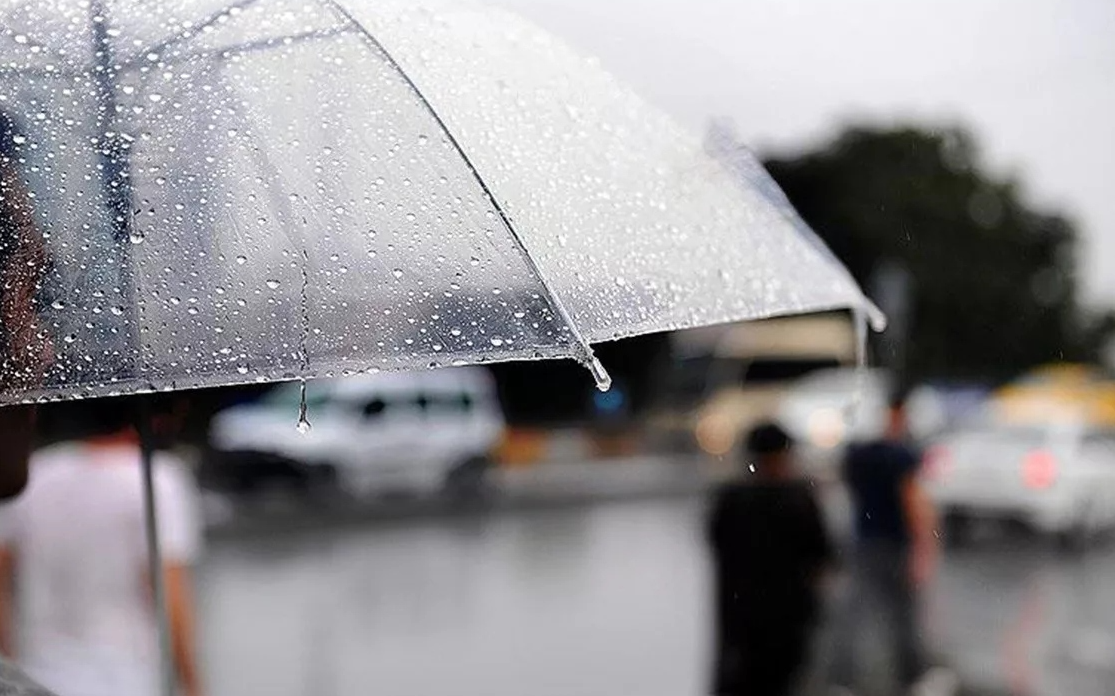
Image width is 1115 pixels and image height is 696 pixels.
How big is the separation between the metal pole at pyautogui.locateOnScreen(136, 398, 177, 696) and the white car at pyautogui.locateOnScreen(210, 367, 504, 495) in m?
14.9

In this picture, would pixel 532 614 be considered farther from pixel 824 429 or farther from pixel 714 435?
pixel 714 435

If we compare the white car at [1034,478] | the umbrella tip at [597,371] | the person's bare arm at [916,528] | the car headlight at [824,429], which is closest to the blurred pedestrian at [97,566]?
the umbrella tip at [597,371]

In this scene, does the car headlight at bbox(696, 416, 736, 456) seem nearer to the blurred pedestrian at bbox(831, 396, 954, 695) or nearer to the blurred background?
the blurred background

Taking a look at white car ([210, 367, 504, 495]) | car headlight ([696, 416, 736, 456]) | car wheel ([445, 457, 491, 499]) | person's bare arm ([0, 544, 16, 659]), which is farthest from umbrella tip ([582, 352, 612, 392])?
car headlight ([696, 416, 736, 456])

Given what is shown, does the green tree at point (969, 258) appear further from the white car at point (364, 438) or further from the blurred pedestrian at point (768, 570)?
the blurred pedestrian at point (768, 570)

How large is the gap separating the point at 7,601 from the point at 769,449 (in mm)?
2346

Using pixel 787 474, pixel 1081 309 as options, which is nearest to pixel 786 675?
pixel 787 474

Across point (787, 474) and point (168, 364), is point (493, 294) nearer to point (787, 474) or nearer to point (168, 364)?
point (168, 364)

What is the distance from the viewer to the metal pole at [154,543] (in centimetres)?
282

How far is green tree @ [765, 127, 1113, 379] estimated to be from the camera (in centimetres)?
2838

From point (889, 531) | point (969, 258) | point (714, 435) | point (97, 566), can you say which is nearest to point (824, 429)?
point (714, 435)

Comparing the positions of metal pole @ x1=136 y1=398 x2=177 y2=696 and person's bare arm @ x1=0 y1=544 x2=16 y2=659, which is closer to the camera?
metal pole @ x1=136 y1=398 x2=177 y2=696

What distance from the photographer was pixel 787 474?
4.79 meters

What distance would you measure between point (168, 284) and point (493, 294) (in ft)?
1.23
